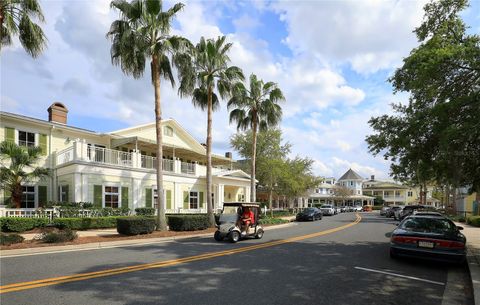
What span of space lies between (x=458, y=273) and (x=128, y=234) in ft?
44.8

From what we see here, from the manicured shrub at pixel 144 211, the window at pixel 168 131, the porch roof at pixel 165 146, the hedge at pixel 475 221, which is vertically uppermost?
the window at pixel 168 131

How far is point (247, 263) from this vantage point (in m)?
9.92

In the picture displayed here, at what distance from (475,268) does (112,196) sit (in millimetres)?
21911

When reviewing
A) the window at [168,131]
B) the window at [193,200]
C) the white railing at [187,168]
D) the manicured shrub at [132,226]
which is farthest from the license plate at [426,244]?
the window at [168,131]

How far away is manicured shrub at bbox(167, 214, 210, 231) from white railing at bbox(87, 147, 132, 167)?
8.03 m

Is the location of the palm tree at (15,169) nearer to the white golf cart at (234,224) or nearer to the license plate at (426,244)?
the white golf cart at (234,224)

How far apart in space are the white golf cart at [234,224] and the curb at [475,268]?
337 inches

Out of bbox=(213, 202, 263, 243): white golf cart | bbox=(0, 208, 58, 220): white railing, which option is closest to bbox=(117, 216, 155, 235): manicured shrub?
bbox=(213, 202, 263, 243): white golf cart

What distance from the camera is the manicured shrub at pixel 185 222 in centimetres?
1938

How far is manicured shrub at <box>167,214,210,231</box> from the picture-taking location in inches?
763

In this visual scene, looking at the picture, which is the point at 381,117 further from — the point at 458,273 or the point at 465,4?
the point at 458,273

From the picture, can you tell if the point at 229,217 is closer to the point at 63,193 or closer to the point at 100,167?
the point at 100,167

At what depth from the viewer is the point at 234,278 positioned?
26.2 feet

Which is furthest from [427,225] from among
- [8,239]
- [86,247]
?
[8,239]
